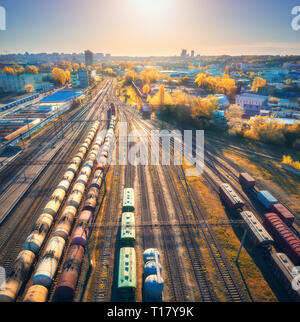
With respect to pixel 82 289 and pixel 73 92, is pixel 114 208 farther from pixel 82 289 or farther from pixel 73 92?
pixel 73 92

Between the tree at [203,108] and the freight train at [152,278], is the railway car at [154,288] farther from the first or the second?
the tree at [203,108]

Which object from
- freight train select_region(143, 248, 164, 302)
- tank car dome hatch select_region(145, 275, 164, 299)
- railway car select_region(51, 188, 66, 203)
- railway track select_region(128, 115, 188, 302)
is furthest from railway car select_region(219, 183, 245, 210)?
railway car select_region(51, 188, 66, 203)

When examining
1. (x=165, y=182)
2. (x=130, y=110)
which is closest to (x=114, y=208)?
(x=165, y=182)

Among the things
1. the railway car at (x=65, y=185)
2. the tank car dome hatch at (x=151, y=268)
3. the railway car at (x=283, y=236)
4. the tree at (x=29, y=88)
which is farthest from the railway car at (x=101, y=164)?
the tree at (x=29, y=88)

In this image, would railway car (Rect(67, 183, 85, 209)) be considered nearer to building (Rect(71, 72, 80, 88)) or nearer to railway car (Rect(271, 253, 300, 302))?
railway car (Rect(271, 253, 300, 302))

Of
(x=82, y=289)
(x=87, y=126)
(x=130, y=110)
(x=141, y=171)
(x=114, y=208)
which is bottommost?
(x=82, y=289)

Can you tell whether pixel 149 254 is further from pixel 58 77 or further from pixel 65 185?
pixel 58 77
